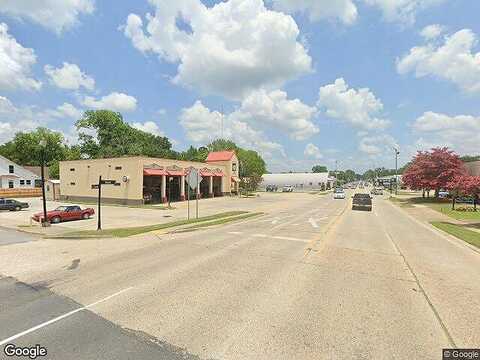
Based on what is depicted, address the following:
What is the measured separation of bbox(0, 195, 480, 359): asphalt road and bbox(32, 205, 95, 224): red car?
1305 cm

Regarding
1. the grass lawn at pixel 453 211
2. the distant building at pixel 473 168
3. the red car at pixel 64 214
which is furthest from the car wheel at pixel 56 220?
the distant building at pixel 473 168

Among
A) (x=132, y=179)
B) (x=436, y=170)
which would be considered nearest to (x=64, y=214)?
(x=132, y=179)

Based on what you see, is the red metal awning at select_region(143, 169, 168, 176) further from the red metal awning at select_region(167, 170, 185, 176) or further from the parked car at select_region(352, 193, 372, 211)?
the parked car at select_region(352, 193, 372, 211)

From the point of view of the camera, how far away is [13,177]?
60.2 m

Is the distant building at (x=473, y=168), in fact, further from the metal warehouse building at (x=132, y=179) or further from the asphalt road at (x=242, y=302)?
the metal warehouse building at (x=132, y=179)

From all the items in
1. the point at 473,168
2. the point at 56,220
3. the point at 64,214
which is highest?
the point at 473,168

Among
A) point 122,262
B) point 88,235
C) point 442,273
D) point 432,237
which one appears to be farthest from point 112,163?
point 442,273

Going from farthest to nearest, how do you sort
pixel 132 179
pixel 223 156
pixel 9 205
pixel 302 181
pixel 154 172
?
1. pixel 302 181
2. pixel 223 156
3. pixel 154 172
4. pixel 132 179
5. pixel 9 205

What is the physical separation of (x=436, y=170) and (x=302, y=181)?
234ft

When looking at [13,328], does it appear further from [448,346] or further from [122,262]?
[448,346]

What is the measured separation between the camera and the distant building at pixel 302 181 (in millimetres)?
109562

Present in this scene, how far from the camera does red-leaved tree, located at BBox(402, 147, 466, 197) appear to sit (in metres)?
41.5

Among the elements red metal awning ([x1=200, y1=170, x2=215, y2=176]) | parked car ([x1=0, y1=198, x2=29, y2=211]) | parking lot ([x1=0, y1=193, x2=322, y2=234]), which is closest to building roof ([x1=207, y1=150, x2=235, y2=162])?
red metal awning ([x1=200, y1=170, x2=215, y2=176])

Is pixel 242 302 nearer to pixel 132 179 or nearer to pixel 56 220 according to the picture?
pixel 56 220
